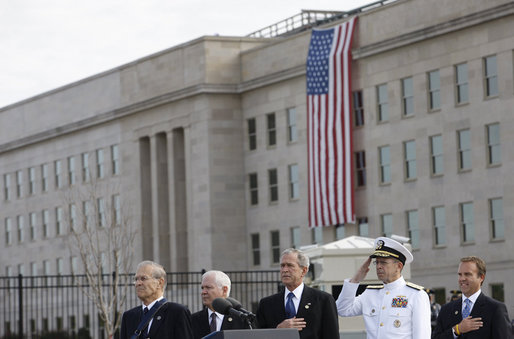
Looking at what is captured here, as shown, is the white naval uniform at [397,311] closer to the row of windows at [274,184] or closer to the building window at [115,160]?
the row of windows at [274,184]

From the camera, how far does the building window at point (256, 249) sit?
72125mm

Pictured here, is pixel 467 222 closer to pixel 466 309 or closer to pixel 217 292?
pixel 466 309

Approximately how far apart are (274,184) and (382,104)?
961 centimetres

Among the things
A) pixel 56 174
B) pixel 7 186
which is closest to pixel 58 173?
pixel 56 174

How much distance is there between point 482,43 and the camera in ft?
188

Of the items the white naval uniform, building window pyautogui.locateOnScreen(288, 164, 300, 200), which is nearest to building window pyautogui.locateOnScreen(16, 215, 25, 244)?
building window pyautogui.locateOnScreen(288, 164, 300, 200)

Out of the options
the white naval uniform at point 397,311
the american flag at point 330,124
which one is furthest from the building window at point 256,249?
the white naval uniform at point 397,311

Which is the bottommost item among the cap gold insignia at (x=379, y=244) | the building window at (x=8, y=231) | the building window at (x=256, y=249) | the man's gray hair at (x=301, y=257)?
the man's gray hair at (x=301, y=257)

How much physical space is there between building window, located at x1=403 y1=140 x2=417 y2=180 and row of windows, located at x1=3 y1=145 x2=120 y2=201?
22821mm

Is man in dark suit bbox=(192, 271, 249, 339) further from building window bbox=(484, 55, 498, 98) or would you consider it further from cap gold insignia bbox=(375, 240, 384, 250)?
building window bbox=(484, 55, 498, 98)

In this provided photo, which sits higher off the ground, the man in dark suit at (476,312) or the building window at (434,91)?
the building window at (434,91)

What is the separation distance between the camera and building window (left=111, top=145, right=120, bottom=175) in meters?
80.7

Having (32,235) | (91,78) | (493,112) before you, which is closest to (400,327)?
(493,112)

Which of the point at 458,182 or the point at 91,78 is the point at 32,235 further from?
the point at 458,182
